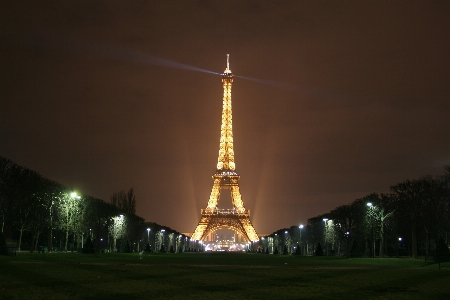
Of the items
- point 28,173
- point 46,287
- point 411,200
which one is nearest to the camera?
point 46,287

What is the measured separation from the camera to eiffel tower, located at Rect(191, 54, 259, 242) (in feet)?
558

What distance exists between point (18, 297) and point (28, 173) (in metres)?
67.5

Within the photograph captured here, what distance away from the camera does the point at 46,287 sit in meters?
25.6

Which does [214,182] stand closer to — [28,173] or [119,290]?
[28,173]

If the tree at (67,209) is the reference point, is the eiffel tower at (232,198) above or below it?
above

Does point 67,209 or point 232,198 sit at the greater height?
point 232,198

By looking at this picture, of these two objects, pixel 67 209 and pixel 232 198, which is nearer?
pixel 67 209

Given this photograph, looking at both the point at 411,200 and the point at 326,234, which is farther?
the point at 326,234

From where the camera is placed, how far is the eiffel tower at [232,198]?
170 metres

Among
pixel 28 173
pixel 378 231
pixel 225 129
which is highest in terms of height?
pixel 225 129

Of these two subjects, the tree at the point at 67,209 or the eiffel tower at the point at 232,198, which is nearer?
the tree at the point at 67,209

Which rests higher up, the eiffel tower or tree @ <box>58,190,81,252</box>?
the eiffel tower

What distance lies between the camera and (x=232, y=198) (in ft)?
567

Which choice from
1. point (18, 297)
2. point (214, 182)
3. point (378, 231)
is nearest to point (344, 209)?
point (378, 231)
